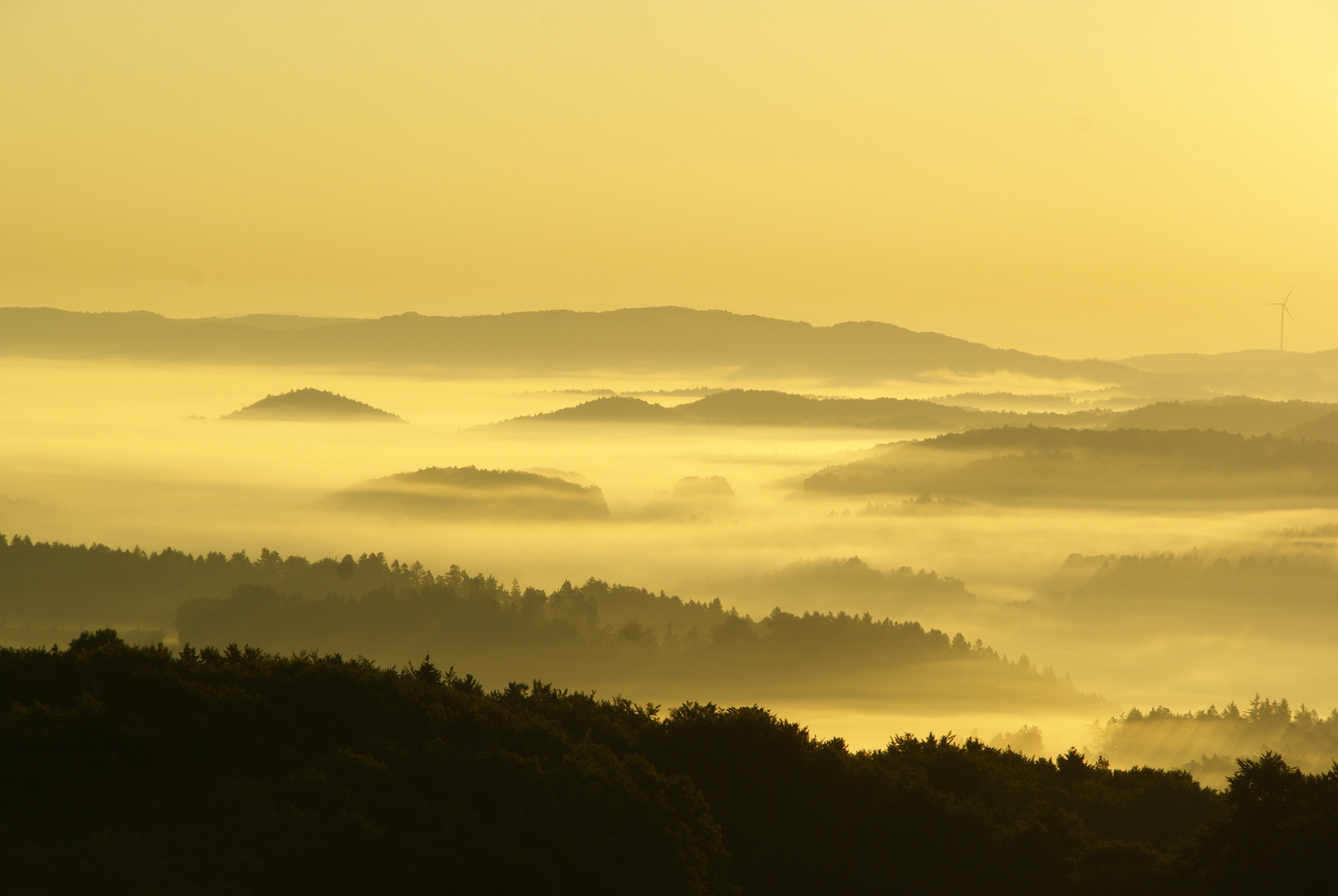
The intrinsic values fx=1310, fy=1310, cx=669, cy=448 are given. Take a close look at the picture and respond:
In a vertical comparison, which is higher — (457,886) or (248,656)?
(248,656)

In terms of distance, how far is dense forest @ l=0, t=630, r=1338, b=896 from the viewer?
28453 millimetres

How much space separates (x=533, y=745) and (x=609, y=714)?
9.47m

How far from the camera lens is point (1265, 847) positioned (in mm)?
32469

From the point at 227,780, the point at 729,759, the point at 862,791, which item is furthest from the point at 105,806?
the point at 862,791

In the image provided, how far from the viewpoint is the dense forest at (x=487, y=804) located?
2845 centimetres

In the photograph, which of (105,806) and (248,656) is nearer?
(105,806)

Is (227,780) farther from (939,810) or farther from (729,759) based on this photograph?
(939,810)

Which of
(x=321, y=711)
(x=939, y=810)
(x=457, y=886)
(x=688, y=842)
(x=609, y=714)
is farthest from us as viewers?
(x=609, y=714)

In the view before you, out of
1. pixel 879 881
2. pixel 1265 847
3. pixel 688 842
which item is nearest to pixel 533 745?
pixel 688 842

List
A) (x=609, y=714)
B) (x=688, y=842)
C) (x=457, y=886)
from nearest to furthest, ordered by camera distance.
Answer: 1. (x=457, y=886)
2. (x=688, y=842)
3. (x=609, y=714)

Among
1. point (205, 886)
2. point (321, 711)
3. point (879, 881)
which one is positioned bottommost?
point (879, 881)

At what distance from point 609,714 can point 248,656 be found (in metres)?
12.6

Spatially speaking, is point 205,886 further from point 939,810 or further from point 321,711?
point 939,810

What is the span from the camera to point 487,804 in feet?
107
